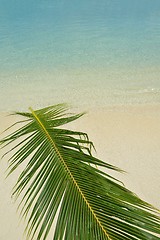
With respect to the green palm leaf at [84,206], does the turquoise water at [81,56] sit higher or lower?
higher

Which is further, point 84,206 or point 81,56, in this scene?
point 81,56

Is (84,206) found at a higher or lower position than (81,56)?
lower

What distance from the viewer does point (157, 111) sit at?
362 centimetres

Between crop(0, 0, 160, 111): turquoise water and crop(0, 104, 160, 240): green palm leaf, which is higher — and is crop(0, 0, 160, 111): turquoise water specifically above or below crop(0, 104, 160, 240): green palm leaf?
above

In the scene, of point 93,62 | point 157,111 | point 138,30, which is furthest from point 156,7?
point 157,111

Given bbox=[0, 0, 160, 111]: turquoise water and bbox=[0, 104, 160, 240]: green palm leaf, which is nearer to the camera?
bbox=[0, 104, 160, 240]: green palm leaf

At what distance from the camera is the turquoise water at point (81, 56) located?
4.26m

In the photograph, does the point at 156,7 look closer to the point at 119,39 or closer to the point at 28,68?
the point at 119,39

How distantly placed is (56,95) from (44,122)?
3.15 m

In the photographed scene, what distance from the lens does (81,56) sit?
216 inches

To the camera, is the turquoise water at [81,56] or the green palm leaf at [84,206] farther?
the turquoise water at [81,56]

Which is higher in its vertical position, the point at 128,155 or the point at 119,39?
the point at 119,39

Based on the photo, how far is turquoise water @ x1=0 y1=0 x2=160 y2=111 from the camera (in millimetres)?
4262

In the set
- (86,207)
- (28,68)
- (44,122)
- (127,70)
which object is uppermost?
(127,70)
